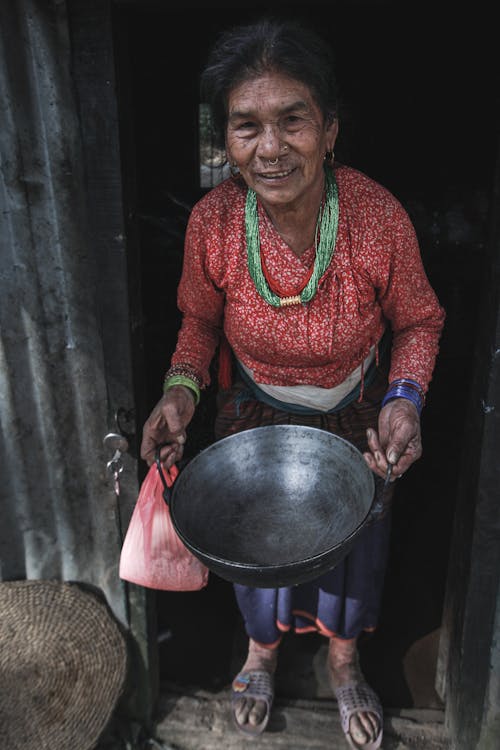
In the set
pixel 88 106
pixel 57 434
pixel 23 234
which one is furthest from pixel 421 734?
Result: pixel 88 106

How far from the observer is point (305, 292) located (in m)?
1.75

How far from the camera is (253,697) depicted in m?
2.42

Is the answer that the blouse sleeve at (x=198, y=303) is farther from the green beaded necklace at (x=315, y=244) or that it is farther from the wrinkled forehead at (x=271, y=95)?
the wrinkled forehead at (x=271, y=95)

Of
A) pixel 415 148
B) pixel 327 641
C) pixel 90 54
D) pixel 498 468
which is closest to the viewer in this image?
pixel 90 54

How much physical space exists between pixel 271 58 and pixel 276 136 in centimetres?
18

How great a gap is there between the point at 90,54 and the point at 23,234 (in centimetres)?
54

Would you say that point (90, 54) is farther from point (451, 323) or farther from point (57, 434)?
point (451, 323)

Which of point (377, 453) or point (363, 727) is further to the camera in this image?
point (363, 727)

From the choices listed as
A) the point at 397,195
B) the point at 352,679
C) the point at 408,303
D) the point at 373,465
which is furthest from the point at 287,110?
the point at 352,679

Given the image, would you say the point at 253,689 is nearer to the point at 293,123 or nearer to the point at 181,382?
the point at 181,382

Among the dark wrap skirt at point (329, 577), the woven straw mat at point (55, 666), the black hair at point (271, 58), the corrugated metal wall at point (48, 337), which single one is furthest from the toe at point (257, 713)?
the black hair at point (271, 58)

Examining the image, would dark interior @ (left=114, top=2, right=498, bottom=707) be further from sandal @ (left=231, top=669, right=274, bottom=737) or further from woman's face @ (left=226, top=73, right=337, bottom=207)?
woman's face @ (left=226, top=73, right=337, bottom=207)

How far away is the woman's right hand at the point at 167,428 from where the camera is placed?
1847mm

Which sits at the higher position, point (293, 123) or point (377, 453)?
point (293, 123)
